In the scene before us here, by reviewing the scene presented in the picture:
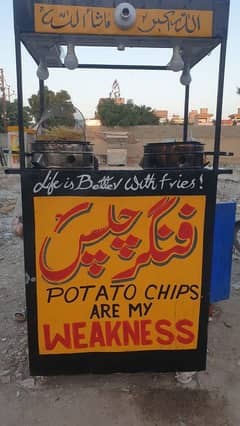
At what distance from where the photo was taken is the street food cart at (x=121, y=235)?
179 centimetres

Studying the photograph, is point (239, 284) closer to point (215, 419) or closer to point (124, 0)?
point (215, 419)

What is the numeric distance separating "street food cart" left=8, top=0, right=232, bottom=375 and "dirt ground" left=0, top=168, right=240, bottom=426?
0.09 m

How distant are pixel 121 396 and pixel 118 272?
0.73m

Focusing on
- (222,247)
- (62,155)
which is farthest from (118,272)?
(222,247)

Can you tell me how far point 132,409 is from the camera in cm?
200

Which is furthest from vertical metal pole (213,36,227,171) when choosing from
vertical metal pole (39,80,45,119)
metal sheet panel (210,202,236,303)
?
vertical metal pole (39,80,45,119)

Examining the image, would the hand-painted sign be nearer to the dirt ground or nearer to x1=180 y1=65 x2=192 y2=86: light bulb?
the dirt ground

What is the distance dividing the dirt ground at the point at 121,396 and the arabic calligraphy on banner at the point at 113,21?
6.37 ft

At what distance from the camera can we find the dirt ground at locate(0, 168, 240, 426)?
6.33 feet

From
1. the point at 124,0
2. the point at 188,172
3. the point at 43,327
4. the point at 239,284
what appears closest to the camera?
the point at 124,0

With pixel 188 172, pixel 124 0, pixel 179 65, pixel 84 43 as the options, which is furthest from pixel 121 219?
pixel 84 43

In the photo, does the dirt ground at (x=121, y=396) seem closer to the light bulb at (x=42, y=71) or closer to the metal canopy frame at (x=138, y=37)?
the metal canopy frame at (x=138, y=37)

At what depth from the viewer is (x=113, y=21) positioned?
176 centimetres

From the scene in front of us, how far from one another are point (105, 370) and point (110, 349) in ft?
0.51
